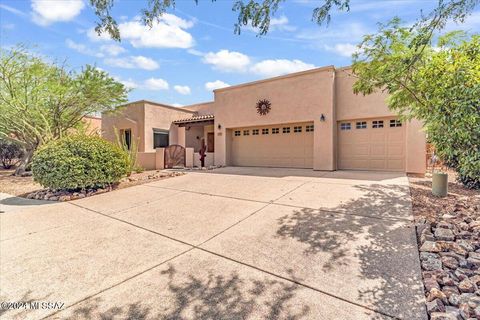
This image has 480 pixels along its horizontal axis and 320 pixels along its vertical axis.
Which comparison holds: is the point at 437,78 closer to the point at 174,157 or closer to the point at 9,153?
the point at 174,157

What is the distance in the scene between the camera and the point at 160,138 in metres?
17.2

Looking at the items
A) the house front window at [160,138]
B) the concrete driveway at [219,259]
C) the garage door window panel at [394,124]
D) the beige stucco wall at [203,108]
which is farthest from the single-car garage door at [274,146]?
the concrete driveway at [219,259]

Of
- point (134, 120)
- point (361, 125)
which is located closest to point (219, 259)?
point (361, 125)

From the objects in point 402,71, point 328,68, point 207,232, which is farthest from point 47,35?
point 328,68

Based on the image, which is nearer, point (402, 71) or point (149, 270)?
point (149, 270)

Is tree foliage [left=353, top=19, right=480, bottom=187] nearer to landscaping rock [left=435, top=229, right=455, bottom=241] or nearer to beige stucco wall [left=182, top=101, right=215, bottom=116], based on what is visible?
landscaping rock [left=435, top=229, right=455, bottom=241]

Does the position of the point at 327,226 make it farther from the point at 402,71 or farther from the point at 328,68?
the point at 328,68

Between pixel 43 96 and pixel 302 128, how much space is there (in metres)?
12.0

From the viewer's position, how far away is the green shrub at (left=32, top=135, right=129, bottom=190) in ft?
24.2

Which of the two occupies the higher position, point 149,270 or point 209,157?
point 209,157

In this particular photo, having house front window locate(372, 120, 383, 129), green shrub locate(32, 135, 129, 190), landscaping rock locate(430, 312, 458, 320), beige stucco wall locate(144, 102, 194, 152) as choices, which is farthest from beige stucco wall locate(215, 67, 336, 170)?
landscaping rock locate(430, 312, 458, 320)

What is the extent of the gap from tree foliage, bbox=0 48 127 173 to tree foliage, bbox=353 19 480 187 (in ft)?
37.9

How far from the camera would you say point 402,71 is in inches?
190

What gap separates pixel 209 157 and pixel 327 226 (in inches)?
459
